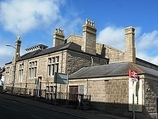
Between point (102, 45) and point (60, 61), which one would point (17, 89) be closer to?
point (60, 61)

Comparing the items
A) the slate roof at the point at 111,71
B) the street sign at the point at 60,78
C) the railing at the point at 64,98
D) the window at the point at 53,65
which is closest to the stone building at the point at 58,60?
the window at the point at 53,65

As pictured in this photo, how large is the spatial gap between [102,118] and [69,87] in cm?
1162

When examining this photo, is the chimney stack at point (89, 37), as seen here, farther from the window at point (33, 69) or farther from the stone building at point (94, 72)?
the window at point (33, 69)

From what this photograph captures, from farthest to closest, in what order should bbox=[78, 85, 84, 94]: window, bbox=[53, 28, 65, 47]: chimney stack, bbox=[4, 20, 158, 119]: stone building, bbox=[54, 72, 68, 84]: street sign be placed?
bbox=[53, 28, 65, 47]: chimney stack < bbox=[78, 85, 84, 94]: window < bbox=[54, 72, 68, 84]: street sign < bbox=[4, 20, 158, 119]: stone building

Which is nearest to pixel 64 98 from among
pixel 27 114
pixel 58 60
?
pixel 58 60

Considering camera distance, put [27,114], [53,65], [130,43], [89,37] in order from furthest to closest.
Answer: [89,37], [53,65], [130,43], [27,114]

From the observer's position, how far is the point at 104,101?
2500 centimetres

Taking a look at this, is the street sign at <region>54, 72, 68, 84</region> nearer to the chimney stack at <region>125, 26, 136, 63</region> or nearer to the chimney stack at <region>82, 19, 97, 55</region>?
the chimney stack at <region>82, 19, 97, 55</region>

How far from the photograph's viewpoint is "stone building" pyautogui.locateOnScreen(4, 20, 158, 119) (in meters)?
22.8

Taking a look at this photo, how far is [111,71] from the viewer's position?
86.0 ft

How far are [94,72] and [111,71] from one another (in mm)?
2714

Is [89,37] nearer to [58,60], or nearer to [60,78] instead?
[58,60]

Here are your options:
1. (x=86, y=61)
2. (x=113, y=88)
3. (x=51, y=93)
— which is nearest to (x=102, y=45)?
(x=86, y=61)

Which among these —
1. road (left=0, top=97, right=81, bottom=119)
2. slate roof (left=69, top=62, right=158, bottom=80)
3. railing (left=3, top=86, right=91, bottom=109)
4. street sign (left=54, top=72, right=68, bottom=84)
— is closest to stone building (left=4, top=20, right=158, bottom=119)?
slate roof (left=69, top=62, right=158, bottom=80)
